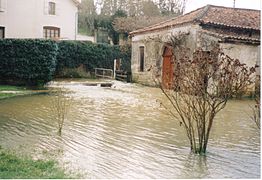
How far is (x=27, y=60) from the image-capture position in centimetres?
1736

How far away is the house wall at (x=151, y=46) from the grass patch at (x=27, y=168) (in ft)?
44.7

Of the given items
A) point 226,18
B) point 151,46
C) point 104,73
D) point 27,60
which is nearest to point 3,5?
point 104,73

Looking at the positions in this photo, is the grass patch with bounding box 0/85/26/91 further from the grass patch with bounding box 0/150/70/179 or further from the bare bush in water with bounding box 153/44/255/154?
the bare bush in water with bounding box 153/44/255/154

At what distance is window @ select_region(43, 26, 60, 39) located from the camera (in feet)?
107

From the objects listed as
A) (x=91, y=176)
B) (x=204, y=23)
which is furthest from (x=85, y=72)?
(x=91, y=176)

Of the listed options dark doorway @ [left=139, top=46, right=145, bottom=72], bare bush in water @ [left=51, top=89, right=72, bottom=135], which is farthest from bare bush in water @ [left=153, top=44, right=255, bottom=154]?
dark doorway @ [left=139, top=46, right=145, bottom=72]

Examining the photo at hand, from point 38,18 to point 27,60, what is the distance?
15.2 metres

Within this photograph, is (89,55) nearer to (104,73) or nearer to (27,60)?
(104,73)

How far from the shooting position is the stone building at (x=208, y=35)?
16.7m

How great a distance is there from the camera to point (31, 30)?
1235 inches

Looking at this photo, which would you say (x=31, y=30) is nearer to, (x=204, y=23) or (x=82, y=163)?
(x=204, y=23)

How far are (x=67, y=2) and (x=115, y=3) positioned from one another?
25.1ft

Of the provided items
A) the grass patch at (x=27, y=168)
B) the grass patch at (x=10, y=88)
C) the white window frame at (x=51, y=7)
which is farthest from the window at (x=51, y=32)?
the grass patch at (x=27, y=168)

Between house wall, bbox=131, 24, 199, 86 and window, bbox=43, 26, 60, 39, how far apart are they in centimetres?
1037
